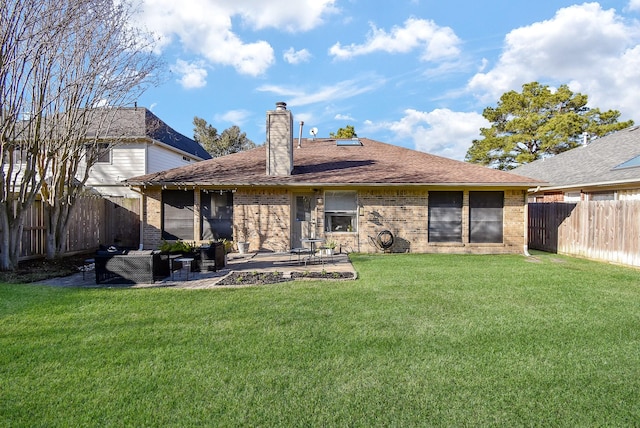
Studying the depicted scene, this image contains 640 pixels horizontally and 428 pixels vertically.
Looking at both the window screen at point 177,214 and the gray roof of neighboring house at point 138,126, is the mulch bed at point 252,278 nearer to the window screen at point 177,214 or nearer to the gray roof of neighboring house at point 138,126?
the window screen at point 177,214

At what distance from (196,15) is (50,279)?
7900 millimetres

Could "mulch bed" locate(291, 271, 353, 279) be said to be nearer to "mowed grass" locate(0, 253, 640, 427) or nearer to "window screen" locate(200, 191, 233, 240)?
"mowed grass" locate(0, 253, 640, 427)

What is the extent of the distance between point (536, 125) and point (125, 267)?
30.2 meters

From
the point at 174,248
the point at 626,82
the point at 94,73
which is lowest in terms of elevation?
the point at 174,248

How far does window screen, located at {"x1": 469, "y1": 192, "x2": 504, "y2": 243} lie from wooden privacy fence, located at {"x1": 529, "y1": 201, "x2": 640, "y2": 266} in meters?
2.42

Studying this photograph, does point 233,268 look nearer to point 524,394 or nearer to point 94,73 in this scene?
point 94,73

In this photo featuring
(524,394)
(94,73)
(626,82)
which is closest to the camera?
(524,394)

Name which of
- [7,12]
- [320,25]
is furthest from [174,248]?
[320,25]

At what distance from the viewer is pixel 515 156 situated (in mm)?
28875

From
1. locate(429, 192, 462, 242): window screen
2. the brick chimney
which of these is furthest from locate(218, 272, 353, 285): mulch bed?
the brick chimney

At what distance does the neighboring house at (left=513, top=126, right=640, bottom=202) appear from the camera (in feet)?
37.3

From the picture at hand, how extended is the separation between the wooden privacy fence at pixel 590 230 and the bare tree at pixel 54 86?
45.0 ft

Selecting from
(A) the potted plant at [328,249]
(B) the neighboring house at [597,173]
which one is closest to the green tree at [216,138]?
(B) the neighboring house at [597,173]

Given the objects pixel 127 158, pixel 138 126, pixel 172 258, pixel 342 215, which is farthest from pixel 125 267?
pixel 138 126
